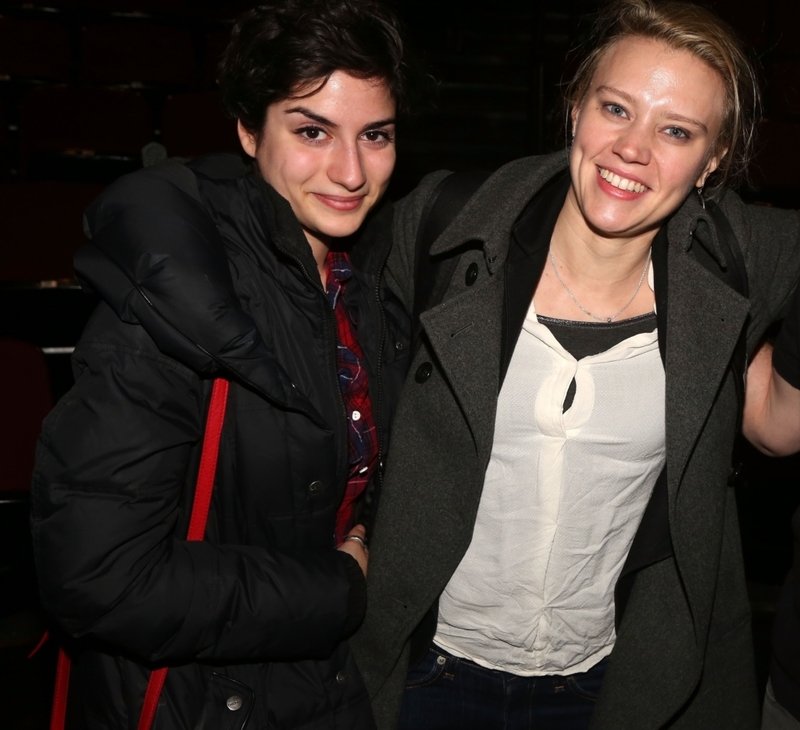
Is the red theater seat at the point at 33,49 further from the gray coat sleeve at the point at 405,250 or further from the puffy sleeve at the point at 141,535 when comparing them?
the puffy sleeve at the point at 141,535

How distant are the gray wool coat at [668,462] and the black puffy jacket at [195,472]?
0.43 feet

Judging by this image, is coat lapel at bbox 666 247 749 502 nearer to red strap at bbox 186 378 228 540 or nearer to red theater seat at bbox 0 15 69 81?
red strap at bbox 186 378 228 540

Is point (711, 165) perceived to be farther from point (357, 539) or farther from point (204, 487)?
point (204, 487)

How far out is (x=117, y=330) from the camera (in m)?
1.09

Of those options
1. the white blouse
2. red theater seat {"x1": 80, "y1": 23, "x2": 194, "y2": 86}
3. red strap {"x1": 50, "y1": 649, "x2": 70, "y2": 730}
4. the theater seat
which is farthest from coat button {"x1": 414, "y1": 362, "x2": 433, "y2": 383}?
red theater seat {"x1": 80, "y1": 23, "x2": 194, "y2": 86}

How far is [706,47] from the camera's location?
1.37 meters

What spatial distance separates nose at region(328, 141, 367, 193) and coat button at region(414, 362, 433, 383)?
0.31m

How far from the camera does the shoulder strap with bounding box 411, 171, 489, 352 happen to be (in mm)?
1494

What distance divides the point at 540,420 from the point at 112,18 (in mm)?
4386

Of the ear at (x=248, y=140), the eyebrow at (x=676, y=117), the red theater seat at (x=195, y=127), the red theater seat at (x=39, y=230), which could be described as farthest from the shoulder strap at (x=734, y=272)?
the red theater seat at (x=195, y=127)

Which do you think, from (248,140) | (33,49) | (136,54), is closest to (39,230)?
(33,49)

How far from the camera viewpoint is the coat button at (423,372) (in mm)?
1424

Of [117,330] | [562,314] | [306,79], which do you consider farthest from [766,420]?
[117,330]

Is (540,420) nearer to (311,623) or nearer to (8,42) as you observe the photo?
(311,623)
